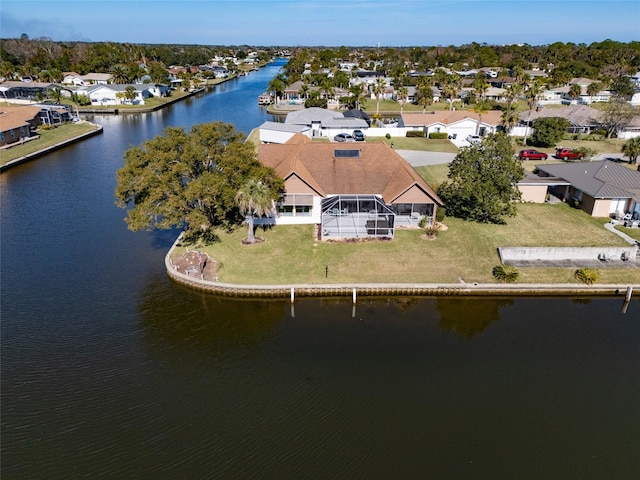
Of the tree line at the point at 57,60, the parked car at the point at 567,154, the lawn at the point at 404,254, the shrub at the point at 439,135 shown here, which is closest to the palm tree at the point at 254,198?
the lawn at the point at 404,254

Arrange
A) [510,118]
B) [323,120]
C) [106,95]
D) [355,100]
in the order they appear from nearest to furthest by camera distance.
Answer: [510,118] < [323,120] < [355,100] < [106,95]

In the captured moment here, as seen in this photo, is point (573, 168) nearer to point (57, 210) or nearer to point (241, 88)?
point (57, 210)

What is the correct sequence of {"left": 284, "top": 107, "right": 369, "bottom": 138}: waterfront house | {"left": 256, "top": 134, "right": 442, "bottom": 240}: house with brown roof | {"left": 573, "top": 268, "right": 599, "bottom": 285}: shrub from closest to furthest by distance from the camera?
{"left": 573, "top": 268, "right": 599, "bottom": 285}: shrub, {"left": 256, "top": 134, "right": 442, "bottom": 240}: house with brown roof, {"left": 284, "top": 107, "right": 369, "bottom": 138}: waterfront house

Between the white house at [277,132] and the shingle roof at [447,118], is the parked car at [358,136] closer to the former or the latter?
the white house at [277,132]

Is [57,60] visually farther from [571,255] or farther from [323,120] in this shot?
[571,255]

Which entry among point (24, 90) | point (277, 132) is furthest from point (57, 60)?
point (277, 132)

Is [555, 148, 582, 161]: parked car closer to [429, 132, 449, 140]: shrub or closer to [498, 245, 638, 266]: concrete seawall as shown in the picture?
[429, 132, 449, 140]: shrub

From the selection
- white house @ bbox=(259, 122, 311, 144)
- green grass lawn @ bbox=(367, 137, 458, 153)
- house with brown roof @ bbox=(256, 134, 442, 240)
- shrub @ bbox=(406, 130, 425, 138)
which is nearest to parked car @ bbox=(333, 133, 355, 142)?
green grass lawn @ bbox=(367, 137, 458, 153)
